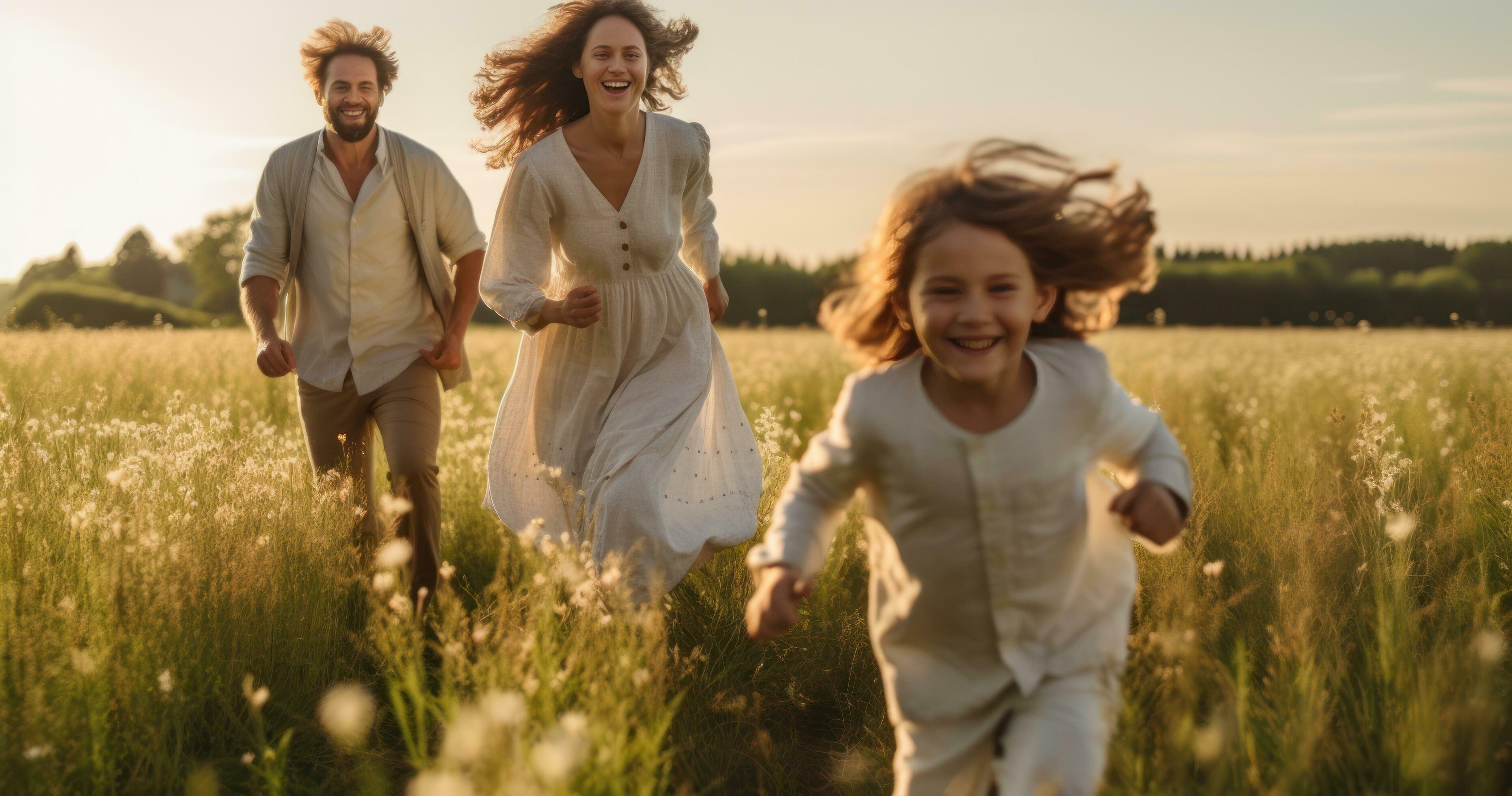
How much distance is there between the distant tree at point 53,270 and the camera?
41281mm

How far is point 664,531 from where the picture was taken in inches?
152

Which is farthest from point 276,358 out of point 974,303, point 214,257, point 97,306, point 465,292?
point 214,257

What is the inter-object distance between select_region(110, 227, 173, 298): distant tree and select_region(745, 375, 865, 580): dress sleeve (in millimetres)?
52962

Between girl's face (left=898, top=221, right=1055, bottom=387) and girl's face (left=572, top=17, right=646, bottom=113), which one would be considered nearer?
girl's face (left=898, top=221, right=1055, bottom=387)

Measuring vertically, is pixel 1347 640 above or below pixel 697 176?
below

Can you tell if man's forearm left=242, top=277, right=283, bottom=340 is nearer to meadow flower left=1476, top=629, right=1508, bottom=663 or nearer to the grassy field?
the grassy field

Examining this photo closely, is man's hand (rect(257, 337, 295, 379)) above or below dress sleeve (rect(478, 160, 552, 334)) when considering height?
below

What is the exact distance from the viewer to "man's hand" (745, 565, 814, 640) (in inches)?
81.4

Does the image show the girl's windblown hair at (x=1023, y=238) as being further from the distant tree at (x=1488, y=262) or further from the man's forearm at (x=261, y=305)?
the distant tree at (x=1488, y=262)

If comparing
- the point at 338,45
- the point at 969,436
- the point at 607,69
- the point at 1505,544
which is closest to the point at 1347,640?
the point at 1505,544

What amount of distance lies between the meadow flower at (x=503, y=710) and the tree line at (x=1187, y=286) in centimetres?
3991

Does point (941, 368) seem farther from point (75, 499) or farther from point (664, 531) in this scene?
point (75, 499)

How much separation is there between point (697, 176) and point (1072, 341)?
2259mm

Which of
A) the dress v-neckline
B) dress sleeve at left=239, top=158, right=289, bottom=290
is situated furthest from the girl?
dress sleeve at left=239, top=158, right=289, bottom=290
